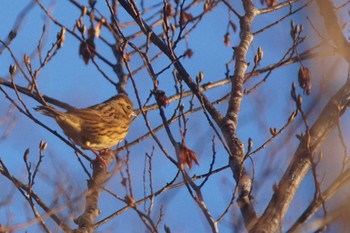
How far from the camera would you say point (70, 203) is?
501 centimetres

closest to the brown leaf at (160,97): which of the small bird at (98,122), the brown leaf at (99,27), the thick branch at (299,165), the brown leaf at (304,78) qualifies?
the thick branch at (299,165)

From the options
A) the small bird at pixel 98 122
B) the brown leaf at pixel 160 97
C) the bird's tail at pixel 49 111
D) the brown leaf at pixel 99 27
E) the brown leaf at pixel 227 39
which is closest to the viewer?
the brown leaf at pixel 160 97

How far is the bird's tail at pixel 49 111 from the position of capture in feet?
21.3

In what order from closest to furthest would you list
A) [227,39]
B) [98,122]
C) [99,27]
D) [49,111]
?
[49,111], [98,122], [99,27], [227,39]

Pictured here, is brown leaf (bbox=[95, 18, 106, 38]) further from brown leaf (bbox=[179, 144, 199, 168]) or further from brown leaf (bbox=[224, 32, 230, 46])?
brown leaf (bbox=[179, 144, 199, 168])

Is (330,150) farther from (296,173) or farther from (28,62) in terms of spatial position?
(28,62)

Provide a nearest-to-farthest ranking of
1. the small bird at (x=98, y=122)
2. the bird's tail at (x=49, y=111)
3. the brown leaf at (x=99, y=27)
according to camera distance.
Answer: the bird's tail at (x=49, y=111)
the small bird at (x=98, y=122)
the brown leaf at (x=99, y=27)

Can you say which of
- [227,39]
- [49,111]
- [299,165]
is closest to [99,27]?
[227,39]

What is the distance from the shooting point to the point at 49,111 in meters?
6.69

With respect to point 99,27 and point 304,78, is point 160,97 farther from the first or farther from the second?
point 99,27

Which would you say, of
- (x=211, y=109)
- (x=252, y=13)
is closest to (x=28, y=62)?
(x=211, y=109)

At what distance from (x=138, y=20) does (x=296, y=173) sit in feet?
5.12

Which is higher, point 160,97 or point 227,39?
point 227,39

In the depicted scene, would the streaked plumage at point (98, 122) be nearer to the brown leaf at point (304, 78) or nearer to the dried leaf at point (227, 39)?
the dried leaf at point (227, 39)
